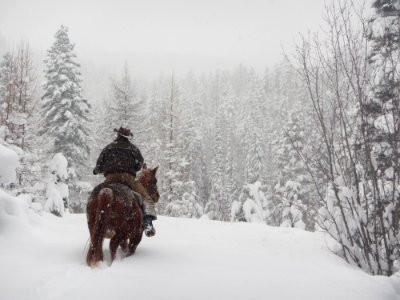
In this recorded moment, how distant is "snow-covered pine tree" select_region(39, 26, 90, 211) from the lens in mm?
20688

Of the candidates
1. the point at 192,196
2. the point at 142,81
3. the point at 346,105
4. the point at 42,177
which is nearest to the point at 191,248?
the point at 346,105

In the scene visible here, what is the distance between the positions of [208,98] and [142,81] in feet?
223

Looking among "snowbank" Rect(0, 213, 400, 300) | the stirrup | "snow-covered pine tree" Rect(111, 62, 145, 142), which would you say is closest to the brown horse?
the stirrup

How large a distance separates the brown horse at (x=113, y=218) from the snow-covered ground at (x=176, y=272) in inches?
8.1

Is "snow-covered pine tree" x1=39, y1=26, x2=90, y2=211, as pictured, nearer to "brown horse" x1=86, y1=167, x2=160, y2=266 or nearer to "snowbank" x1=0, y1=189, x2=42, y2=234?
"snowbank" x1=0, y1=189, x2=42, y2=234

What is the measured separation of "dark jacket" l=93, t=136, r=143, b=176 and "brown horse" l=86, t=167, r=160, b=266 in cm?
46

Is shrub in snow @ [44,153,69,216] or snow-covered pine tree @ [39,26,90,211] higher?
snow-covered pine tree @ [39,26,90,211]

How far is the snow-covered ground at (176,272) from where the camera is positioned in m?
3.68

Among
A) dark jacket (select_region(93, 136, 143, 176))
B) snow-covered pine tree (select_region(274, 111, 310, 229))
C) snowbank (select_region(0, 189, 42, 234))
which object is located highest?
dark jacket (select_region(93, 136, 143, 176))

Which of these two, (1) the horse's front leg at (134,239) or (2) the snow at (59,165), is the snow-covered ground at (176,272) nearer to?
(1) the horse's front leg at (134,239)

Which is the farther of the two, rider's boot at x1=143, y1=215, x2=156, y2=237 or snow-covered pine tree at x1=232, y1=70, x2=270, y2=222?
snow-covered pine tree at x1=232, y1=70, x2=270, y2=222

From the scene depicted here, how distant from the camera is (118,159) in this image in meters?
5.77

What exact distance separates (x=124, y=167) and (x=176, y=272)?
6.78 feet

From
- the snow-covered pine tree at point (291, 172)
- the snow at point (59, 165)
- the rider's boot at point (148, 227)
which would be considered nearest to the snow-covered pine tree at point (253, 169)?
the snow-covered pine tree at point (291, 172)
